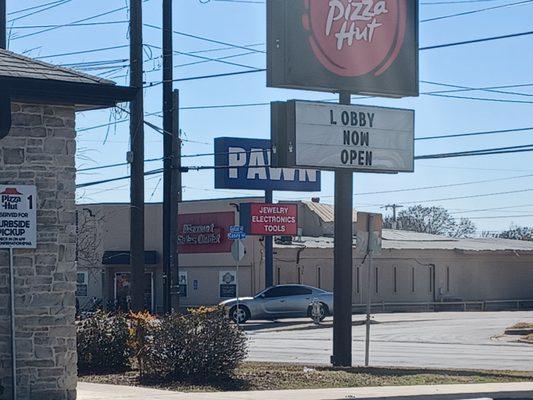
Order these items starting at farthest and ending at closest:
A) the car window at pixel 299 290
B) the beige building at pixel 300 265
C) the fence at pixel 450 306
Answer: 1. the fence at pixel 450 306
2. the beige building at pixel 300 265
3. the car window at pixel 299 290

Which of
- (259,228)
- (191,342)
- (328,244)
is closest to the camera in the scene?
(191,342)

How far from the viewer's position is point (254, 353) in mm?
25516

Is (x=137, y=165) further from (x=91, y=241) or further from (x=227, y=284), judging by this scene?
(x=227, y=284)

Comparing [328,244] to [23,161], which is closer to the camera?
[23,161]

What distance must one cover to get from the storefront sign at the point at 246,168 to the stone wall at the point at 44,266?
30.2 meters

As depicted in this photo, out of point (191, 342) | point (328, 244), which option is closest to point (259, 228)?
point (328, 244)

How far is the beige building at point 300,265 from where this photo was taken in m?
49.9

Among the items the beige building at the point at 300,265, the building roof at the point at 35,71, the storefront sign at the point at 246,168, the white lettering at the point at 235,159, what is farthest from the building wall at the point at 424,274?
the building roof at the point at 35,71

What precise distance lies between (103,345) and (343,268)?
4.89 meters

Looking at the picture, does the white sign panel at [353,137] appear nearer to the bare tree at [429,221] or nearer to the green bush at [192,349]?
the green bush at [192,349]

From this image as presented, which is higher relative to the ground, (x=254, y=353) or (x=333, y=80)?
(x=333, y=80)

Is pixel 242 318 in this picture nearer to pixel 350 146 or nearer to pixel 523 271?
pixel 350 146

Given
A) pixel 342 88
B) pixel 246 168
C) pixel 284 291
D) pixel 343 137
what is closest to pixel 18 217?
pixel 343 137

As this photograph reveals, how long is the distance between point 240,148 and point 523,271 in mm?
24181
